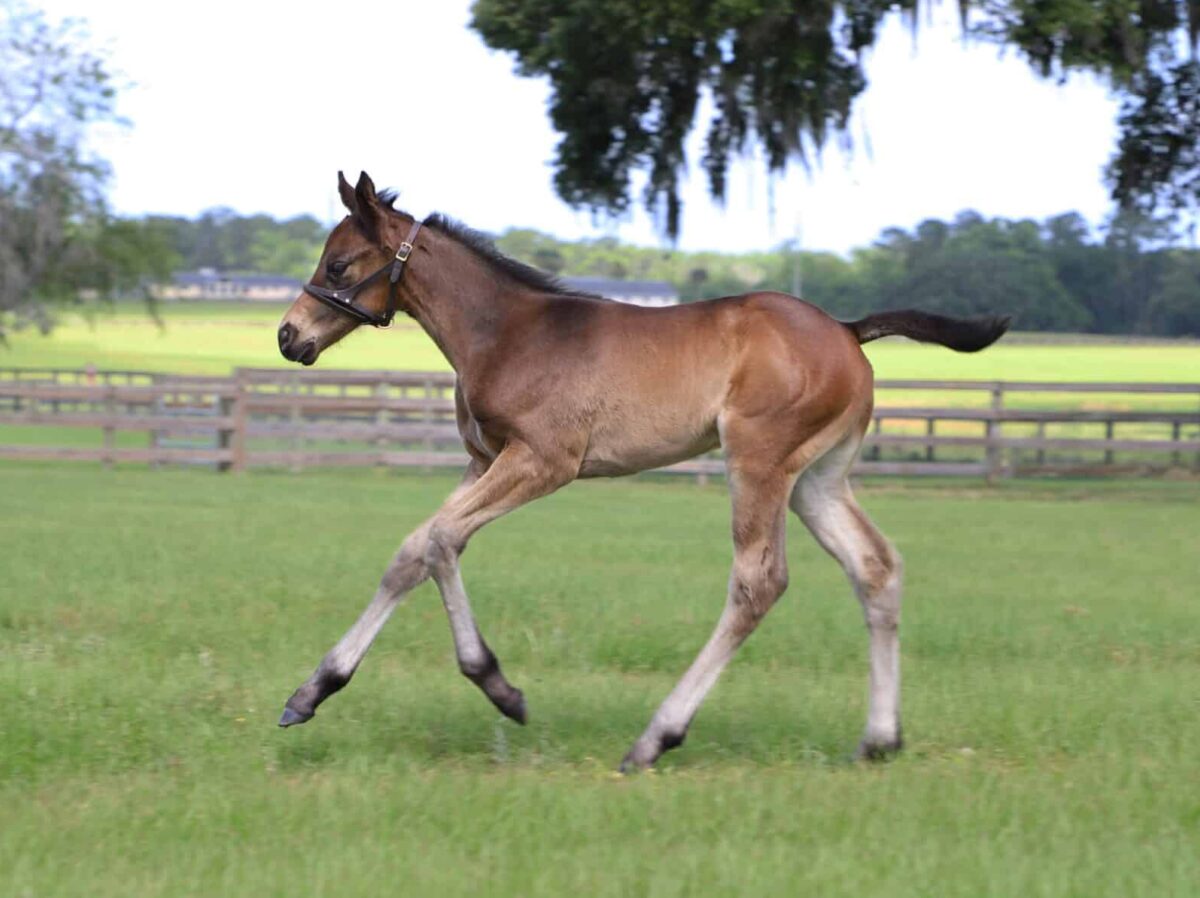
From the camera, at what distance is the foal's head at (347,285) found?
249 inches

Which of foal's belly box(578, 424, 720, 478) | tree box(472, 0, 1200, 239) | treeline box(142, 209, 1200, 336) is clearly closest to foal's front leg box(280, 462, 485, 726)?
foal's belly box(578, 424, 720, 478)

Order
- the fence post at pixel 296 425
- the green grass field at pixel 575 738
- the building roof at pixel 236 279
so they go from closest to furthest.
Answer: the green grass field at pixel 575 738 < the fence post at pixel 296 425 < the building roof at pixel 236 279

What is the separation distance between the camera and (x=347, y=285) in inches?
251

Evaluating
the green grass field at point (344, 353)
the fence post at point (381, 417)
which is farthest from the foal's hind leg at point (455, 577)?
the green grass field at point (344, 353)

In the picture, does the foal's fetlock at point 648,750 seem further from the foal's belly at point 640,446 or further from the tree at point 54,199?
the tree at point 54,199

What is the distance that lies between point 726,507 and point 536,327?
515 inches

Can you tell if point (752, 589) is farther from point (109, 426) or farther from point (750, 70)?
point (109, 426)

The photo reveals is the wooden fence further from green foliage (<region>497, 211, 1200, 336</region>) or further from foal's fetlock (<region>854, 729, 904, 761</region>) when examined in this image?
foal's fetlock (<region>854, 729, 904, 761</region>)

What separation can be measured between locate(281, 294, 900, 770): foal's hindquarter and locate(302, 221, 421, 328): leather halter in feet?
1.36

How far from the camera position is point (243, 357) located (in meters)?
65.0

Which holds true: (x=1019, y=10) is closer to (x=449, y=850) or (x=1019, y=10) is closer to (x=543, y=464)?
(x=543, y=464)

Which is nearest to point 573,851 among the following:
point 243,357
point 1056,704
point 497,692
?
point 497,692

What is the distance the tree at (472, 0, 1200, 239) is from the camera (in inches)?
767

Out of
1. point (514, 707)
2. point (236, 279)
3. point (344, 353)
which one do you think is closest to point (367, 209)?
point (514, 707)
